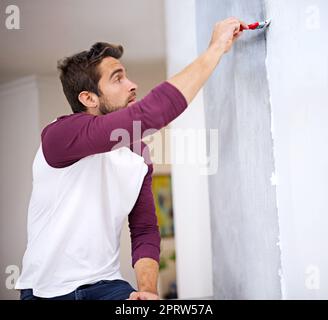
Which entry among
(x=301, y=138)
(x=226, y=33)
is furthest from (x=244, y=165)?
(x=226, y=33)

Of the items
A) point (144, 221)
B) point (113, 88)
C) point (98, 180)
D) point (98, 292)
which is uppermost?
point (113, 88)

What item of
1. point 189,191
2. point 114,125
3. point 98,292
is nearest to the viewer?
point 114,125

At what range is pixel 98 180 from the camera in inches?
40.3

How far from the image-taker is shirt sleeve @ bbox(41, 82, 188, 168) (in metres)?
0.80

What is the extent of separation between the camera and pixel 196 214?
4.93 ft

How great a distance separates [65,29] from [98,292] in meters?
0.71

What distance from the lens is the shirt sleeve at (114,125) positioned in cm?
80

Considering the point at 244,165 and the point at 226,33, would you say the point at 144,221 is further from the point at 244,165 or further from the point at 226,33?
the point at 226,33

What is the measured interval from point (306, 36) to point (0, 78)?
759 millimetres

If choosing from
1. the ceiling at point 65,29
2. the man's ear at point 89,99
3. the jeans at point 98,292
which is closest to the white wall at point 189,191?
the ceiling at point 65,29

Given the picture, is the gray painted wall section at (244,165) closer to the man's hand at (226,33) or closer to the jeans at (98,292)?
the man's hand at (226,33)

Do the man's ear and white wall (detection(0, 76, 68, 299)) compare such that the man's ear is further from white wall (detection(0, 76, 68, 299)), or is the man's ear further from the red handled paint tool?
the red handled paint tool

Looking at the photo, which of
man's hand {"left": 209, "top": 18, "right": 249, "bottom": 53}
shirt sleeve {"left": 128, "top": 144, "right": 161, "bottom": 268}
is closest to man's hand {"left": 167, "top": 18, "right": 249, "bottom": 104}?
A: man's hand {"left": 209, "top": 18, "right": 249, "bottom": 53}

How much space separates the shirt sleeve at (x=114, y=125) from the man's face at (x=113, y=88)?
170 mm
